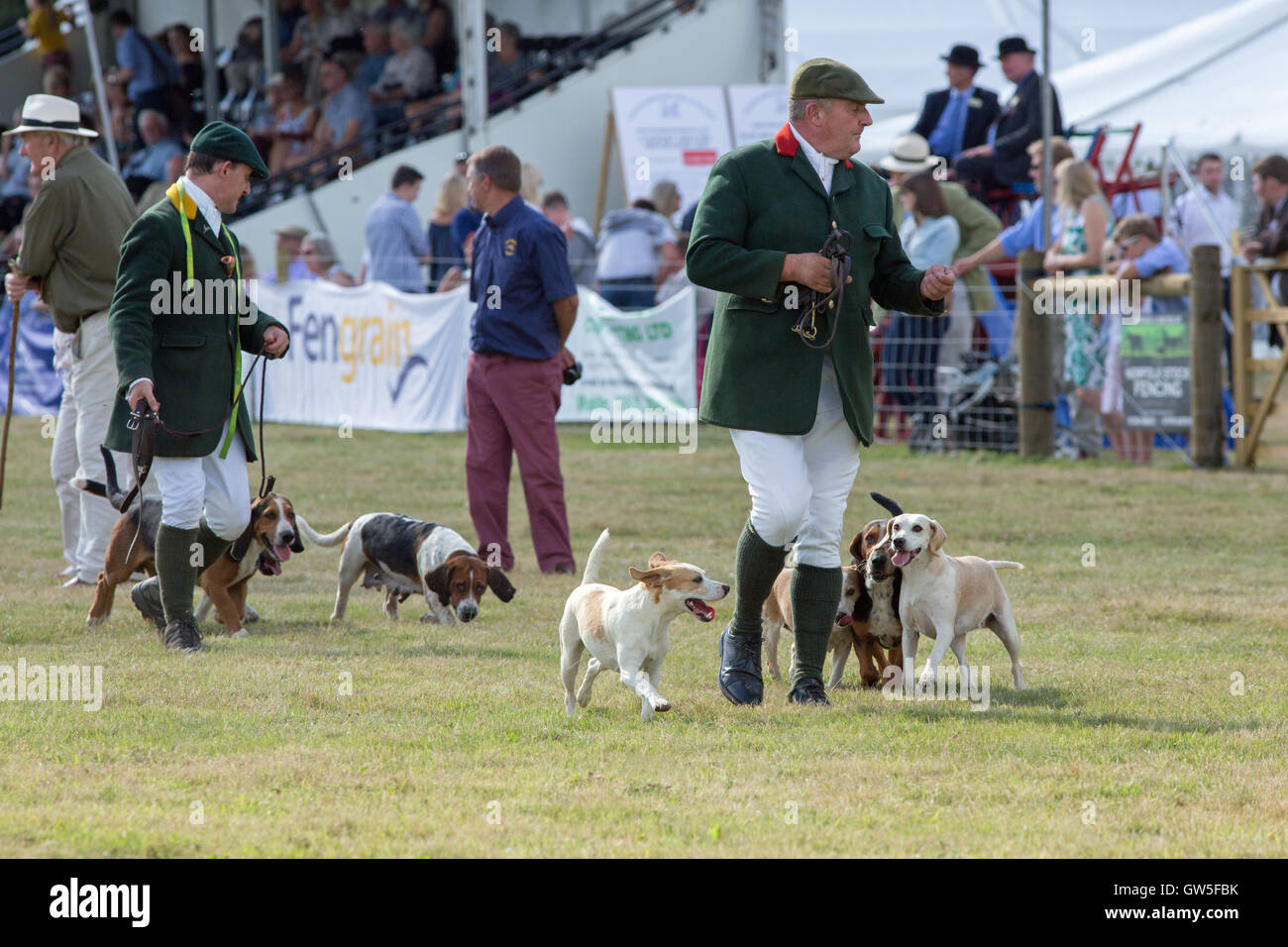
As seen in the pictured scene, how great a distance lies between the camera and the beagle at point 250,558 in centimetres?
699

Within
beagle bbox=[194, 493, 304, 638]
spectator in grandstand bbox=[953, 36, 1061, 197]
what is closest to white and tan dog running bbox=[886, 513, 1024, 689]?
beagle bbox=[194, 493, 304, 638]

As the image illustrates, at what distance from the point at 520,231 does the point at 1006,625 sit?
147 inches

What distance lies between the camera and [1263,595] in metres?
7.94

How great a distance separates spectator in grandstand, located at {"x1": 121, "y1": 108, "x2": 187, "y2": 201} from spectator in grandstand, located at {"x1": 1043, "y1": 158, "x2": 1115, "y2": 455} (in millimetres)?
11826

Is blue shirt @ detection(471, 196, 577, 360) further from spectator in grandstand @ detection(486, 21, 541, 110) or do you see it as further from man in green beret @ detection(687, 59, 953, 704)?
spectator in grandstand @ detection(486, 21, 541, 110)

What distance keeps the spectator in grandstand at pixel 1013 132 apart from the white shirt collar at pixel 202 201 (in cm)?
931

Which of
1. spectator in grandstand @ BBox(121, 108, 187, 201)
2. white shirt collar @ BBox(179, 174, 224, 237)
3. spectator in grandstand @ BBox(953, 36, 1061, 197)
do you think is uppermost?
spectator in grandstand @ BBox(121, 108, 187, 201)

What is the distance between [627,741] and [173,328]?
2.45 meters

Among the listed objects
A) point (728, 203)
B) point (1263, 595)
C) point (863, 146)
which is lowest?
point (1263, 595)

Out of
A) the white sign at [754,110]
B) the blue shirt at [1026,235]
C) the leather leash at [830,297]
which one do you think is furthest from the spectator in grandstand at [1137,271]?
the leather leash at [830,297]

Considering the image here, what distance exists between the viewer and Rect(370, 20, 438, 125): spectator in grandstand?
2025cm

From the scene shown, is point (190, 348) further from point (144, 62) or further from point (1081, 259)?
point (144, 62)
